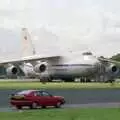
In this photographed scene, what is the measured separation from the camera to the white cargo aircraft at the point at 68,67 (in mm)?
102812

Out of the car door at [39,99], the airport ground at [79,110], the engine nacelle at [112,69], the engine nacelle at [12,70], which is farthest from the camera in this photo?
the engine nacelle at [112,69]

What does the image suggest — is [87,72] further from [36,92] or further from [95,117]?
[95,117]

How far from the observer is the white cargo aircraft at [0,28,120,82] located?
103 m

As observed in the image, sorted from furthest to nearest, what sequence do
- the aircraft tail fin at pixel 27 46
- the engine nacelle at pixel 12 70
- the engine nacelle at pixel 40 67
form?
the aircraft tail fin at pixel 27 46 < the engine nacelle at pixel 12 70 < the engine nacelle at pixel 40 67

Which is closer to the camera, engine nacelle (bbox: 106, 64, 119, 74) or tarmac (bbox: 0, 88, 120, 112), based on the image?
tarmac (bbox: 0, 88, 120, 112)

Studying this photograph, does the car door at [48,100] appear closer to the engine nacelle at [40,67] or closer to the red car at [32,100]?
the red car at [32,100]

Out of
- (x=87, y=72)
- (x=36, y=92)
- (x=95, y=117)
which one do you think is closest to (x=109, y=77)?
(x=87, y=72)

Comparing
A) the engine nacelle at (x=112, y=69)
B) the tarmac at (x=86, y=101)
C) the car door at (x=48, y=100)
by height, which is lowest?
the engine nacelle at (x=112, y=69)

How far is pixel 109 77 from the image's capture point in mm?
108625

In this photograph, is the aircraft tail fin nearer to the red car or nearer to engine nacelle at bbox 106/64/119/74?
engine nacelle at bbox 106/64/119/74

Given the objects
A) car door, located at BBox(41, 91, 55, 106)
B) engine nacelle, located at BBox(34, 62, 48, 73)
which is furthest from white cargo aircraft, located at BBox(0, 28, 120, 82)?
car door, located at BBox(41, 91, 55, 106)

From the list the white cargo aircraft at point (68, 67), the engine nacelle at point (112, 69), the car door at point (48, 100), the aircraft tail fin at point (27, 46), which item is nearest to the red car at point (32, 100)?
the car door at point (48, 100)

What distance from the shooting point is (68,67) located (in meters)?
105

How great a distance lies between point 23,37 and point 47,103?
324 feet
